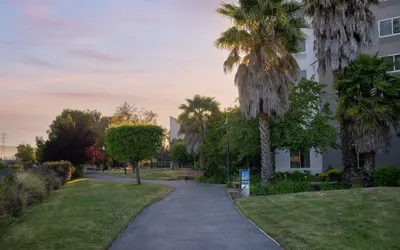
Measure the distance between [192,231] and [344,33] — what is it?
16.3 metres

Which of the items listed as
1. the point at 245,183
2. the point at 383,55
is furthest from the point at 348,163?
the point at 383,55

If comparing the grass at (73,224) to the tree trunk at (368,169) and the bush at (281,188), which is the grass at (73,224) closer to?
the bush at (281,188)

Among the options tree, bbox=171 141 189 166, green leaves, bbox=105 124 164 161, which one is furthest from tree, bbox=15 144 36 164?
green leaves, bbox=105 124 164 161

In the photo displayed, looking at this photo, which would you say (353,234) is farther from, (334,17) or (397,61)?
(397,61)

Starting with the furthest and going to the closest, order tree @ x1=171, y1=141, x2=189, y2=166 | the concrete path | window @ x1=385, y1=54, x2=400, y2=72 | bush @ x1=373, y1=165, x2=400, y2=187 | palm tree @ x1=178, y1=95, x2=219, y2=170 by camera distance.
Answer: tree @ x1=171, y1=141, x2=189, y2=166, palm tree @ x1=178, y1=95, x2=219, y2=170, window @ x1=385, y1=54, x2=400, y2=72, bush @ x1=373, y1=165, x2=400, y2=187, the concrete path

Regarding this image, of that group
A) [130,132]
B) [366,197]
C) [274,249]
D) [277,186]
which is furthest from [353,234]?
[130,132]

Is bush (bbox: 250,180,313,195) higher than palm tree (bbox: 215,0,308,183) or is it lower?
lower

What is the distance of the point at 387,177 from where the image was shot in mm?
21031

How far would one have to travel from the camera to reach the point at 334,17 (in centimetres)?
2288

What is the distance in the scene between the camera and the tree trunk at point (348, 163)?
22770mm

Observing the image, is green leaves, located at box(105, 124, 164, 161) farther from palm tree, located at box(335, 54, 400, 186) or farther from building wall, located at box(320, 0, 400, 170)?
palm tree, located at box(335, 54, 400, 186)

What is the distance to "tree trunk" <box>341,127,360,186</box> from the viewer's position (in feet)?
74.7

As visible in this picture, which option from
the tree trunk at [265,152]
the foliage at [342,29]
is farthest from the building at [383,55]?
the tree trunk at [265,152]

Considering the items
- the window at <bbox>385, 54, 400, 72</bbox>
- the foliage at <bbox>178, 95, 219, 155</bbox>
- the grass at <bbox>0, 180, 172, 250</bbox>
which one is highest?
the window at <bbox>385, 54, 400, 72</bbox>
